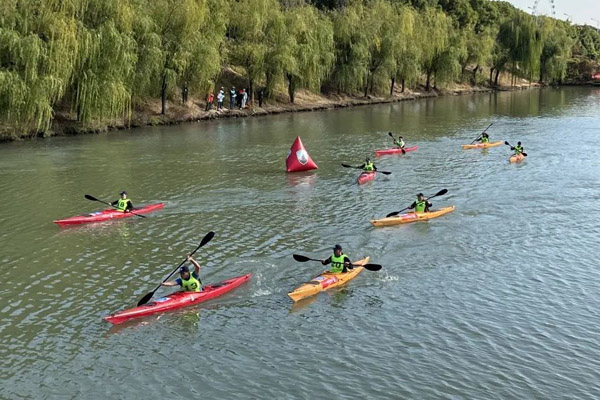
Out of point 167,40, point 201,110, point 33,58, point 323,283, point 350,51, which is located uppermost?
point 350,51

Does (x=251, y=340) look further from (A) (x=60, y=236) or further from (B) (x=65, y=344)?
(A) (x=60, y=236)

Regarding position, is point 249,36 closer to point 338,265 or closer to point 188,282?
point 338,265

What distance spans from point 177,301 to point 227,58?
41633mm

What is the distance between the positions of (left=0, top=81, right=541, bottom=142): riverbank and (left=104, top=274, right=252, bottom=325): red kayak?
28115mm

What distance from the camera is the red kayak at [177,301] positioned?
54.3 ft

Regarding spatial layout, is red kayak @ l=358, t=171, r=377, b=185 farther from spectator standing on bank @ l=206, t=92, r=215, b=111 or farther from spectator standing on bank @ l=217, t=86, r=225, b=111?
spectator standing on bank @ l=217, t=86, r=225, b=111

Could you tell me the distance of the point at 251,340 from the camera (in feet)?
51.8

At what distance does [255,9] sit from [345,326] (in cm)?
4538

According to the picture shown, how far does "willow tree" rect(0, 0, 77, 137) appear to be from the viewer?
121ft

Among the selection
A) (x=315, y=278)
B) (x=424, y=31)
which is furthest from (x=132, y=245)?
(x=424, y=31)

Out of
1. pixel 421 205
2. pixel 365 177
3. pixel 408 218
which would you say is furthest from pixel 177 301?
pixel 365 177

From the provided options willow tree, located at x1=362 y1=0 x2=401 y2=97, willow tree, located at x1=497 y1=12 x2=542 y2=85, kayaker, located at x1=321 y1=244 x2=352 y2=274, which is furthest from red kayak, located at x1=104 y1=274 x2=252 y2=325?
willow tree, located at x1=497 y1=12 x2=542 y2=85

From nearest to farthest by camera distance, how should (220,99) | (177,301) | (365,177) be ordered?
(177,301) → (365,177) → (220,99)

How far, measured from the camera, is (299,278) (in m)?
19.8
